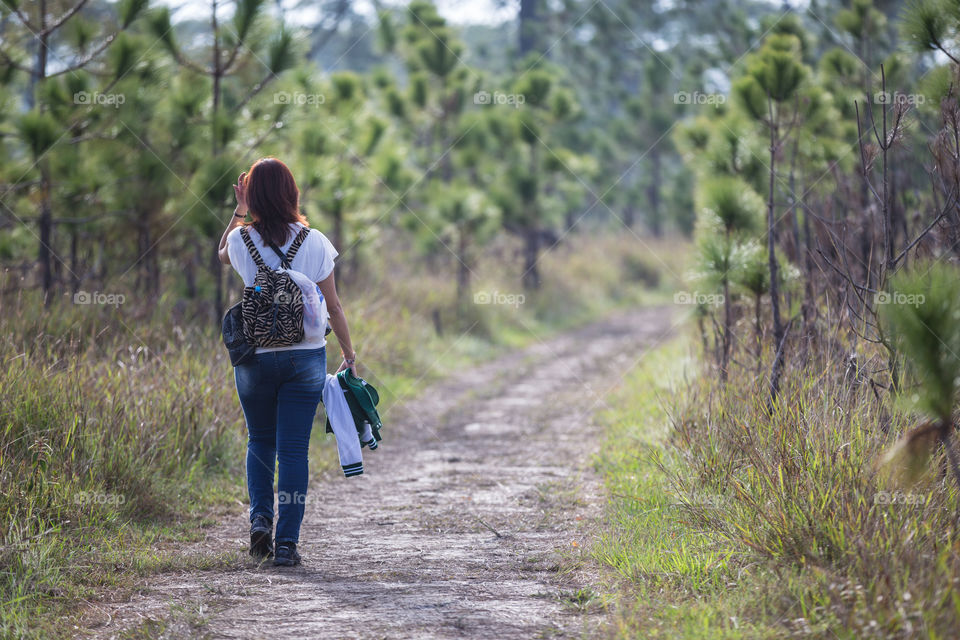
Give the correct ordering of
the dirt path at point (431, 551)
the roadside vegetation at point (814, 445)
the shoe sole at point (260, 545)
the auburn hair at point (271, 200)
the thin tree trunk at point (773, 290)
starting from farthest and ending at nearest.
A: the thin tree trunk at point (773, 290), the shoe sole at point (260, 545), the auburn hair at point (271, 200), the dirt path at point (431, 551), the roadside vegetation at point (814, 445)

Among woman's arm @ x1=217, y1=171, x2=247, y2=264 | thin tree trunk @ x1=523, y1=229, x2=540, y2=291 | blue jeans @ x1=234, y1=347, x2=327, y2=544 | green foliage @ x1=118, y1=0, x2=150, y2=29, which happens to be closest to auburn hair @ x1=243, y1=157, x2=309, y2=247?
woman's arm @ x1=217, y1=171, x2=247, y2=264

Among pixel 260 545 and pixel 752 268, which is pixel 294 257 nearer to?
pixel 260 545

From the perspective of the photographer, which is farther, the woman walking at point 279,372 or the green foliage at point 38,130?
the green foliage at point 38,130

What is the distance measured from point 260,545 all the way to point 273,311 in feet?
3.37

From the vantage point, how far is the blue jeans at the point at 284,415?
3703 millimetres

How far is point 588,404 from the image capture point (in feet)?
25.5

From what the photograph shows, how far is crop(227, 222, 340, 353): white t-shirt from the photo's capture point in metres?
3.71

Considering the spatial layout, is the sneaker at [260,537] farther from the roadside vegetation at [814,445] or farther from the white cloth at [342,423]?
the roadside vegetation at [814,445]

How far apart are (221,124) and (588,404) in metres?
3.89

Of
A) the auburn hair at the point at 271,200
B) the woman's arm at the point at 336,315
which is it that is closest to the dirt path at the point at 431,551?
the woman's arm at the point at 336,315

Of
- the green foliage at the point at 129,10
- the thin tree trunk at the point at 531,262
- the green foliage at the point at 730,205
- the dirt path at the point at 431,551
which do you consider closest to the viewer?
the dirt path at the point at 431,551

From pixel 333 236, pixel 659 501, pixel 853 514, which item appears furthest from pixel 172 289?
pixel 853 514

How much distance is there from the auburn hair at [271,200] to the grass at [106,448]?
1398 mm

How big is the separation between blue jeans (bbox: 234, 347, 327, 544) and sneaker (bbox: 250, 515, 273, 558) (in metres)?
0.03
